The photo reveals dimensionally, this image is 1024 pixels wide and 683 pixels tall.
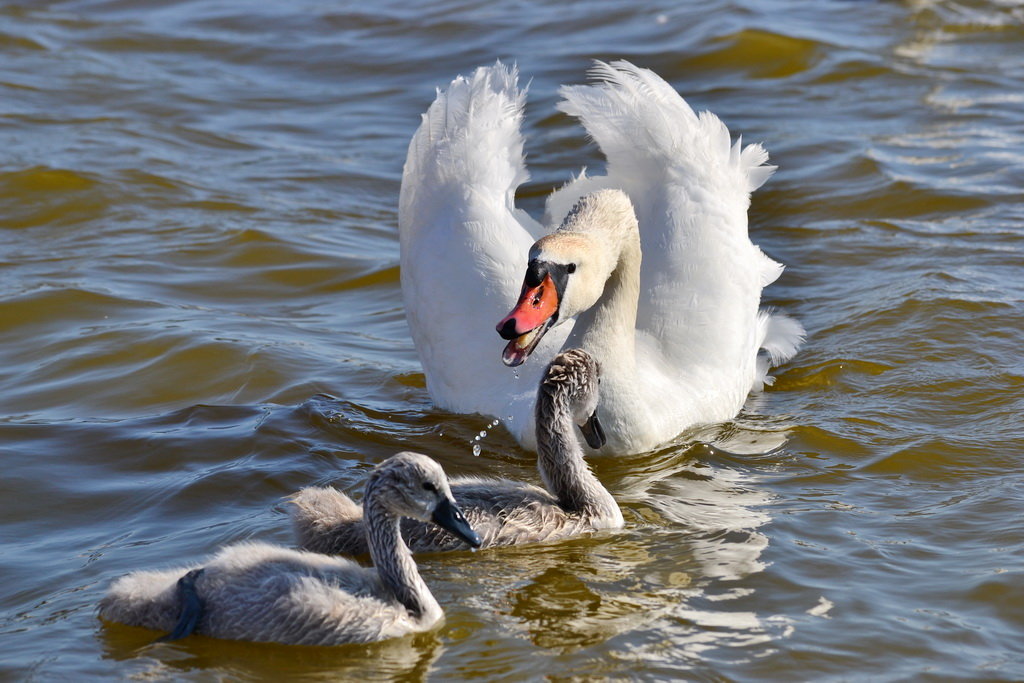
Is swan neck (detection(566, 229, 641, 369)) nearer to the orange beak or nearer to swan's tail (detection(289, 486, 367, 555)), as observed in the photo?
the orange beak

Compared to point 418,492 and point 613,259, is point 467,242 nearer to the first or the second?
point 613,259

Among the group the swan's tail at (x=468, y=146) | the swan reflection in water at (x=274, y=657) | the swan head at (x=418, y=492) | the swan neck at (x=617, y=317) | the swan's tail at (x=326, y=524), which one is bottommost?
the swan reflection in water at (x=274, y=657)

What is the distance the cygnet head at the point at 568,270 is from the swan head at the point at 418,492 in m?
0.95

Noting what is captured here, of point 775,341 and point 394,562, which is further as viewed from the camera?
point 775,341

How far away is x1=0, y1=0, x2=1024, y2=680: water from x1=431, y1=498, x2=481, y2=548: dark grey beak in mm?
328

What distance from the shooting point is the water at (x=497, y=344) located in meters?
5.20

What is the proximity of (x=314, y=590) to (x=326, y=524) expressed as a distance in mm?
759

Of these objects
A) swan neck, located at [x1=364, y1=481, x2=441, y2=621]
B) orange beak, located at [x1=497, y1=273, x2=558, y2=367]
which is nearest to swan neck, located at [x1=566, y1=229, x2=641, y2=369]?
orange beak, located at [x1=497, y1=273, x2=558, y2=367]

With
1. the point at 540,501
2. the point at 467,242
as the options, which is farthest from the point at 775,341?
the point at 540,501

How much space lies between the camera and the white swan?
6762 mm

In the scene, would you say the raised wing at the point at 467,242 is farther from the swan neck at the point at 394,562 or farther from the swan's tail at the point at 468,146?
the swan neck at the point at 394,562

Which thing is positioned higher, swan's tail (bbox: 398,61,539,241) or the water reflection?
swan's tail (bbox: 398,61,539,241)

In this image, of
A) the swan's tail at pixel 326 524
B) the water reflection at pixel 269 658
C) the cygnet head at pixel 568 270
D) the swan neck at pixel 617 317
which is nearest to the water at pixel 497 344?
the water reflection at pixel 269 658

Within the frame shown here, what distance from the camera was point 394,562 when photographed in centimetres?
509
